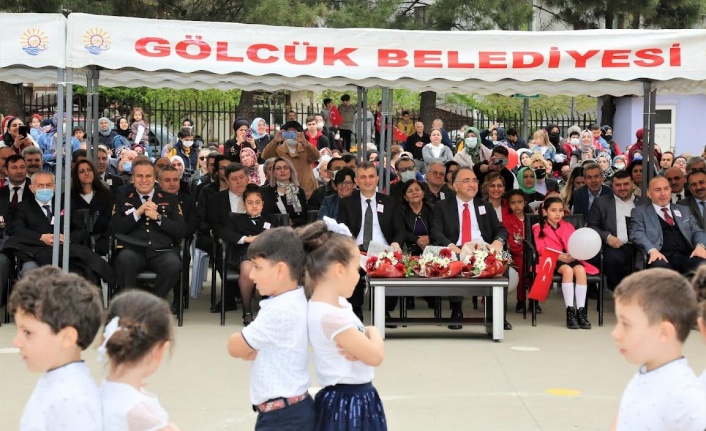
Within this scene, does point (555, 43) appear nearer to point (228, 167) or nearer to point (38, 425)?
point (228, 167)

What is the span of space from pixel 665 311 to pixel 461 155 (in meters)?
12.4

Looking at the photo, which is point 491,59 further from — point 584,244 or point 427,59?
point 584,244

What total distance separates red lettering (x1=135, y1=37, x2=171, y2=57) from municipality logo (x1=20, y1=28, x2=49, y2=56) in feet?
2.45

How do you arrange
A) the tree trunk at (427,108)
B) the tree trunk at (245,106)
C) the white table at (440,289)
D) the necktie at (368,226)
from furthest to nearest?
the tree trunk at (245,106), the tree trunk at (427,108), the necktie at (368,226), the white table at (440,289)

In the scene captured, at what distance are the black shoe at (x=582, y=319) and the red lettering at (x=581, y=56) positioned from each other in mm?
2175

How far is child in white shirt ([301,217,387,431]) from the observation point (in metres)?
4.08

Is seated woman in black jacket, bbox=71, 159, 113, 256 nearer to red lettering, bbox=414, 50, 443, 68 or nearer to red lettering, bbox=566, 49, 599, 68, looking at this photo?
red lettering, bbox=414, 50, 443, 68

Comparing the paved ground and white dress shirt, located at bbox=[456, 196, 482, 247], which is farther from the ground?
white dress shirt, located at bbox=[456, 196, 482, 247]

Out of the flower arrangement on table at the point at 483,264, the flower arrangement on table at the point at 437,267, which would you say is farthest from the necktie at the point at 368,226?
the flower arrangement on table at the point at 483,264

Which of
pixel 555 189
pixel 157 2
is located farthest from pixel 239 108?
pixel 555 189

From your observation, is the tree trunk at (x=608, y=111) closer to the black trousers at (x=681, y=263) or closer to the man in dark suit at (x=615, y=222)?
the man in dark suit at (x=615, y=222)

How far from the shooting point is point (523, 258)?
10547 mm

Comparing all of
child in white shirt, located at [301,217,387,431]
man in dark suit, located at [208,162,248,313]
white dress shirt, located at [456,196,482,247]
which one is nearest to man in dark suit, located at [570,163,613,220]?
white dress shirt, located at [456,196,482,247]

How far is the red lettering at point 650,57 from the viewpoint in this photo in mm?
9656
